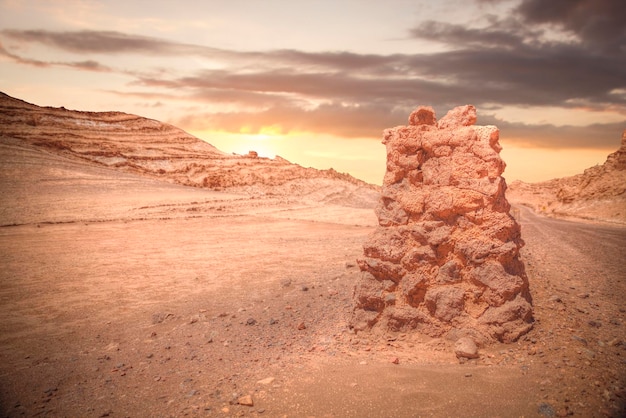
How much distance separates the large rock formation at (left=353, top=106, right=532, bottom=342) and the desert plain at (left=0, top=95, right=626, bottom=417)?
0.97 ft

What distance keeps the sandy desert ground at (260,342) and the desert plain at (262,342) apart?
0.07ft

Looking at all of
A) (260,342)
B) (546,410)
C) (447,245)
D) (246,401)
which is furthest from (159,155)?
(546,410)

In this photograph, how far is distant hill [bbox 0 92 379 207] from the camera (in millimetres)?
29547

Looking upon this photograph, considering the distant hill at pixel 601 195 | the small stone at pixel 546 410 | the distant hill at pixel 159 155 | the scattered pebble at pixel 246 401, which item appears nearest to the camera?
the small stone at pixel 546 410

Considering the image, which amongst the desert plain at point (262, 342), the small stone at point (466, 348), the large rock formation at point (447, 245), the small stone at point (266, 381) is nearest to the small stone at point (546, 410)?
the desert plain at point (262, 342)

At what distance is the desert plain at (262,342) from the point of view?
3982 millimetres

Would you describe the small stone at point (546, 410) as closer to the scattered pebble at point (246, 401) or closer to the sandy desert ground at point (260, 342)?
the sandy desert ground at point (260, 342)

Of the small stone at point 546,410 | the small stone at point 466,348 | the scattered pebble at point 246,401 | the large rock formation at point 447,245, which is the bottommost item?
the scattered pebble at point 246,401

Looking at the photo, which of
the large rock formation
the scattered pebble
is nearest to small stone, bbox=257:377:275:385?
the scattered pebble

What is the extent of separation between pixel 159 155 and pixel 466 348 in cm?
3300

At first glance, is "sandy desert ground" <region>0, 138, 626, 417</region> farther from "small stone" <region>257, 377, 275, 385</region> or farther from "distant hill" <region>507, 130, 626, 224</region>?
"distant hill" <region>507, 130, 626, 224</region>

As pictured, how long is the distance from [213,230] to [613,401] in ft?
42.6

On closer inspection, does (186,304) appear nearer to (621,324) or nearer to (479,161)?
(479,161)

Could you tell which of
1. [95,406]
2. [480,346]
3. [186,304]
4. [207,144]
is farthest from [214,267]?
[207,144]
